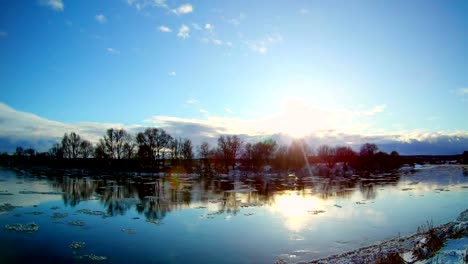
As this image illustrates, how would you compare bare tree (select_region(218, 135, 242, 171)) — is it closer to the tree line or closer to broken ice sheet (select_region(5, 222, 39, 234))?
the tree line

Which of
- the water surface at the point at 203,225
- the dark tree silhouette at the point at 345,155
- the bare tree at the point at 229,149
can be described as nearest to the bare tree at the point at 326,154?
the dark tree silhouette at the point at 345,155

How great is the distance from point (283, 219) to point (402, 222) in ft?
26.0

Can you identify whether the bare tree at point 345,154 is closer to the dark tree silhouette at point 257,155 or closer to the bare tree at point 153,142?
the dark tree silhouette at point 257,155

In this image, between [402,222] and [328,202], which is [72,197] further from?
[402,222]

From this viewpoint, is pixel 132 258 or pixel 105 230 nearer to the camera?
pixel 132 258

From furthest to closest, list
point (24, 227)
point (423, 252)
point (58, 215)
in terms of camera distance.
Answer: point (58, 215) < point (24, 227) < point (423, 252)

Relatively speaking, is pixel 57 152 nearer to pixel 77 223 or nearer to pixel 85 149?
pixel 85 149

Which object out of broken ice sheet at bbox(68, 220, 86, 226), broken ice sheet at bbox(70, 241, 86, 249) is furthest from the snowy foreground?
broken ice sheet at bbox(68, 220, 86, 226)

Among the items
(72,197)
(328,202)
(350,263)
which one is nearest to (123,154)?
(72,197)

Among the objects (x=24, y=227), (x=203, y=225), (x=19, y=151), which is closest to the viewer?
(x=24, y=227)

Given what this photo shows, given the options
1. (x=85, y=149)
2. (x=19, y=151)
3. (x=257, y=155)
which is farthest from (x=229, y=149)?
(x=19, y=151)

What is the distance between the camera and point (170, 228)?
2108 centimetres

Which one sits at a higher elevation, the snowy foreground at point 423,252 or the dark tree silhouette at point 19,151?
the dark tree silhouette at point 19,151

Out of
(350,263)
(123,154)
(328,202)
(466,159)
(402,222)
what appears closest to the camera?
(350,263)
